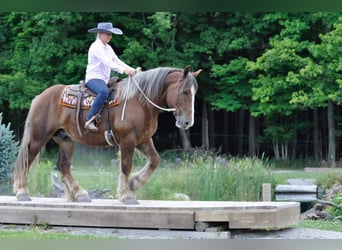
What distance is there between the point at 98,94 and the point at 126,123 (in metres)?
0.41

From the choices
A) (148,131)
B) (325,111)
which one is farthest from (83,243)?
(325,111)

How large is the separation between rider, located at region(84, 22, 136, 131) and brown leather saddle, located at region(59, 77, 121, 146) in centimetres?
11

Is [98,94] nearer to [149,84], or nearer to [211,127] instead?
[149,84]

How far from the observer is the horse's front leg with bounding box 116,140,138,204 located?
6863 mm

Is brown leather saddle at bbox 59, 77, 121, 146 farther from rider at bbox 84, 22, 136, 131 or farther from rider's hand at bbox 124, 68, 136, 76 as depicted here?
rider's hand at bbox 124, 68, 136, 76

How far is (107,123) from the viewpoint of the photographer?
6.93m

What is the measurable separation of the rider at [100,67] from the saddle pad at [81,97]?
12 cm

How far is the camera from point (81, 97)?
7.06 meters

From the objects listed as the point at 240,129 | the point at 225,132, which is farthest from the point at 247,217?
the point at 225,132

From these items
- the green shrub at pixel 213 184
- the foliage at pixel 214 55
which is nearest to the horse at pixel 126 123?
the green shrub at pixel 213 184

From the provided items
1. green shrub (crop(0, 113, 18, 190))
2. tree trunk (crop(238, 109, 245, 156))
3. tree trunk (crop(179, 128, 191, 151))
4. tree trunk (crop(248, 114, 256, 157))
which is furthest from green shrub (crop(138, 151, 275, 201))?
tree trunk (crop(238, 109, 245, 156))

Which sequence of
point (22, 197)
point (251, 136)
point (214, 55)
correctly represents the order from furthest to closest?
point (214, 55)
point (251, 136)
point (22, 197)

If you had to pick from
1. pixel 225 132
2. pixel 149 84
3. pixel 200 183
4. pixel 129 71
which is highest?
pixel 129 71
